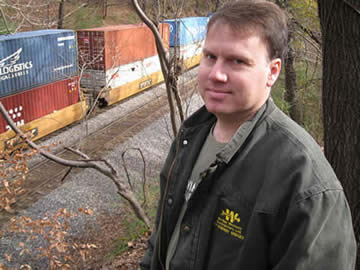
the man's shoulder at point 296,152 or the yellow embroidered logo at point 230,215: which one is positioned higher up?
the man's shoulder at point 296,152

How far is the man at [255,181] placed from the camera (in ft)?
5.13

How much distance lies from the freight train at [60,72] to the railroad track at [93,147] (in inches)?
47.0

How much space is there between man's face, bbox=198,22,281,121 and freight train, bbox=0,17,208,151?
7.73 meters

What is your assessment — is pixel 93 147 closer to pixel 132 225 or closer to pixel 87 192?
pixel 87 192

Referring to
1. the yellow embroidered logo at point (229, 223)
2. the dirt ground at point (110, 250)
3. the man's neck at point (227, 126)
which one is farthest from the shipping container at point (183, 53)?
the yellow embroidered logo at point (229, 223)

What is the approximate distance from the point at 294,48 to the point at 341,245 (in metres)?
11.9

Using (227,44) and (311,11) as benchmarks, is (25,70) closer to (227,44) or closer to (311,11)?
(311,11)

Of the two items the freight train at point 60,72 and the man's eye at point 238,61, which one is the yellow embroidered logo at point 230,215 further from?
the freight train at point 60,72

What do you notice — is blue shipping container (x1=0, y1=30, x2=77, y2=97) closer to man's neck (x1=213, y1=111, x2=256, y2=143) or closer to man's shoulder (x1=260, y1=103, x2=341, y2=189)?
man's neck (x1=213, y1=111, x2=256, y2=143)

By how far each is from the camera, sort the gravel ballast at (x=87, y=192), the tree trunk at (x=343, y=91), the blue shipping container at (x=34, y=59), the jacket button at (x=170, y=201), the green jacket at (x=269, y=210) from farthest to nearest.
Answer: the blue shipping container at (x=34, y=59) → the gravel ballast at (x=87, y=192) → the tree trunk at (x=343, y=91) → the jacket button at (x=170, y=201) → the green jacket at (x=269, y=210)

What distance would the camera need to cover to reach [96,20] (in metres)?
36.9

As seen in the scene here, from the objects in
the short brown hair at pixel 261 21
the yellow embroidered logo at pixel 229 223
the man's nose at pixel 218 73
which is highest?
the short brown hair at pixel 261 21

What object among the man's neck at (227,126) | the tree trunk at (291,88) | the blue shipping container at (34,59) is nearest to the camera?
the man's neck at (227,126)

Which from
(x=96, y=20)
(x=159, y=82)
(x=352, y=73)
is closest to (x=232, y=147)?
(x=352, y=73)
